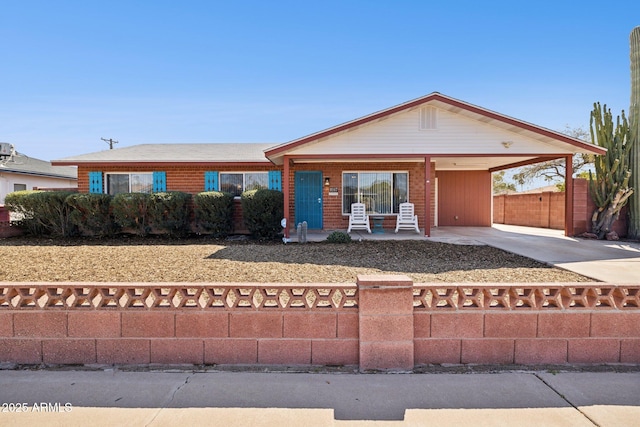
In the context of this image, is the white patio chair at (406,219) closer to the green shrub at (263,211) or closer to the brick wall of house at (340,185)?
the brick wall of house at (340,185)

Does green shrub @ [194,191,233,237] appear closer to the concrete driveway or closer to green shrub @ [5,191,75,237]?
green shrub @ [5,191,75,237]

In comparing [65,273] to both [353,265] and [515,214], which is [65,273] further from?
[515,214]

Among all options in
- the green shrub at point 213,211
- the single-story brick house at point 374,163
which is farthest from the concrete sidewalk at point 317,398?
the green shrub at point 213,211

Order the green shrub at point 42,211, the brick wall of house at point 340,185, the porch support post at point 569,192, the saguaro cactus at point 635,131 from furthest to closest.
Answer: the brick wall of house at point 340,185 → the green shrub at point 42,211 → the saguaro cactus at point 635,131 → the porch support post at point 569,192

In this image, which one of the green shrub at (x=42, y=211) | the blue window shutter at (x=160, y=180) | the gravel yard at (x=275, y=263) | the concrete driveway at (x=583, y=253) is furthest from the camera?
the blue window shutter at (x=160, y=180)

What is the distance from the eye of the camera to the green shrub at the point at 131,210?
10.6 metres

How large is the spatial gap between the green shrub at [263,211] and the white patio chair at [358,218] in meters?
2.53

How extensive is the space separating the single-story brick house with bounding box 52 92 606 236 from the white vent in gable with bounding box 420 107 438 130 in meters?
0.03

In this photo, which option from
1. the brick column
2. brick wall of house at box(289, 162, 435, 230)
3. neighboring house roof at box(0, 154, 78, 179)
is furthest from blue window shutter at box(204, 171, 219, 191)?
neighboring house roof at box(0, 154, 78, 179)

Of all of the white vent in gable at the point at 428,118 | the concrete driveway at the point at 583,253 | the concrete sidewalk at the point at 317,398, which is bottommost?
the concrete sidewalk at the point at 317,398

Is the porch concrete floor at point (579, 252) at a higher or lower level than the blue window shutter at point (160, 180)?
lower

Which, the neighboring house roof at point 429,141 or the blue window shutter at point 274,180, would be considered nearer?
the neighboring house roof at point 429,141

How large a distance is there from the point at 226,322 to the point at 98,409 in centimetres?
103

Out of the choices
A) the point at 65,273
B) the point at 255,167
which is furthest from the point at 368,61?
the point at 65,273
